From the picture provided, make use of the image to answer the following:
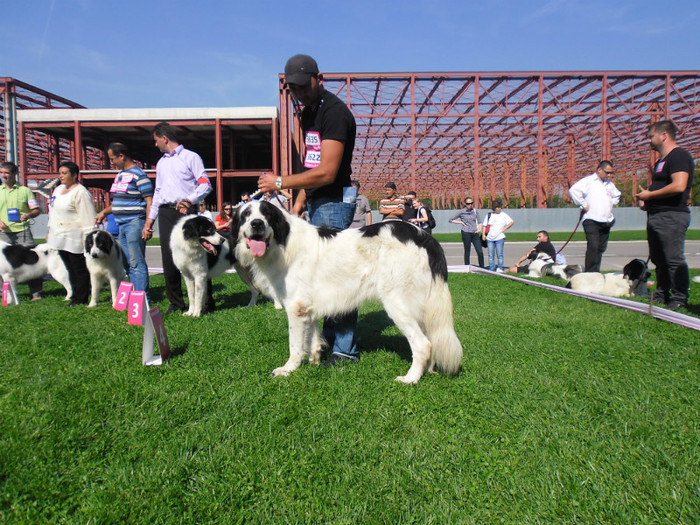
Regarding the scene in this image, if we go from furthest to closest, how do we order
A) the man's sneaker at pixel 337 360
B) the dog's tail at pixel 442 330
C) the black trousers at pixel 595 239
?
1. the black trousers at pixel 595 239
2. the man's sneaker at pixel 337 360
3. the dog's tail at pixel 442 330

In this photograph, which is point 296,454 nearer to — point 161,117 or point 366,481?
point 366,481

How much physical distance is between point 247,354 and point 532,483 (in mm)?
2637

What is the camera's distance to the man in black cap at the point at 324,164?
11.0ft

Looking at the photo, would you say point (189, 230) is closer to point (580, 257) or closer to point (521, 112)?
point (580, 257)

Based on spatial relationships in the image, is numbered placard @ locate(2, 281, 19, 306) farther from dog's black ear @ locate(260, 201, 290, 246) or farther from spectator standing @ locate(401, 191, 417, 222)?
spectator standing @ locate(401, 191, 417, 222)

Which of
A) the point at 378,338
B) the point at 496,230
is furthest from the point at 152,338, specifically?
the point at 496,230

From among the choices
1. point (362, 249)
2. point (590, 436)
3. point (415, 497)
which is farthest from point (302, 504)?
point (362, 249)

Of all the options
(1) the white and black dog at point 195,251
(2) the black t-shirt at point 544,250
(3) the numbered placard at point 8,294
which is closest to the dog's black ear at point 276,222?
(1) the white and black dog at point 195,251

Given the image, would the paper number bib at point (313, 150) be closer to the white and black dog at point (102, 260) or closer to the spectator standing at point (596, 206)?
the white and black dog at point (102, 260)

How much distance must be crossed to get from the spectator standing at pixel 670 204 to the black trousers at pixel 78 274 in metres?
7.97

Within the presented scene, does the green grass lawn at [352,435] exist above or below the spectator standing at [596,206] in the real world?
below

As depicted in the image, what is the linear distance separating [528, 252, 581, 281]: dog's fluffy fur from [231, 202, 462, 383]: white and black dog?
281 inches

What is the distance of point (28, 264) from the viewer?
6.79 metres

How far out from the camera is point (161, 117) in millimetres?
21875
